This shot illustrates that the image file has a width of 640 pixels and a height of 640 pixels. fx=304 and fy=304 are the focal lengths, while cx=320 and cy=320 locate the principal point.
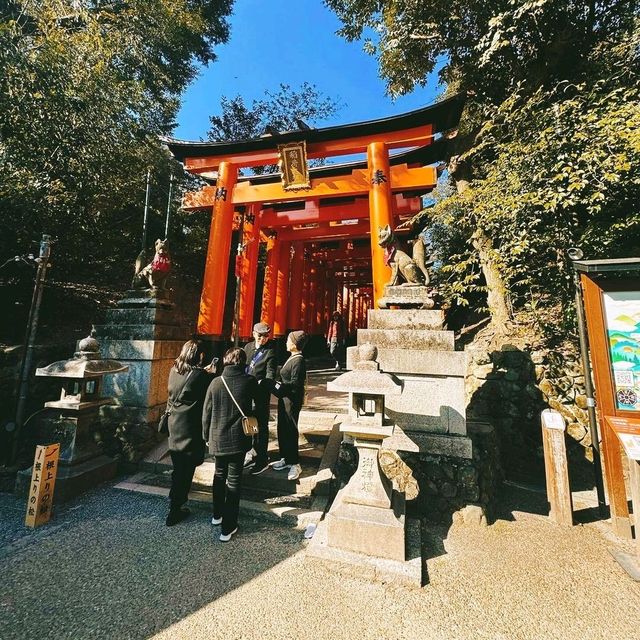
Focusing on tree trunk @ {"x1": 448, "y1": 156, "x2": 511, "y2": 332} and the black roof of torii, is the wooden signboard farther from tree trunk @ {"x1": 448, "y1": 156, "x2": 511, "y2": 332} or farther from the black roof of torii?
the black roof of torii

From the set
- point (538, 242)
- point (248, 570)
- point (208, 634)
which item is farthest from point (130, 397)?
point (538, 242)

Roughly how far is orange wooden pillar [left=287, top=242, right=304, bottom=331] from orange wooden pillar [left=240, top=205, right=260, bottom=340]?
2839 mm

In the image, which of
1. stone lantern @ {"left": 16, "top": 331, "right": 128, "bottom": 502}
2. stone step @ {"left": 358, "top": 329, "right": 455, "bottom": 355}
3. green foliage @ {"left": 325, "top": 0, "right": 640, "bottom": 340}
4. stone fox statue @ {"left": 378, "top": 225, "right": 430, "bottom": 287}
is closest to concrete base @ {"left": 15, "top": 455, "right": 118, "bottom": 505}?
stone lantern @ {"left": 16, "top": 331, "right": 128, "bottom": 502}

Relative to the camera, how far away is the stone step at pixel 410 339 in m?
3.67

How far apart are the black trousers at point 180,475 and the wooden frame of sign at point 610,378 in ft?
14.3

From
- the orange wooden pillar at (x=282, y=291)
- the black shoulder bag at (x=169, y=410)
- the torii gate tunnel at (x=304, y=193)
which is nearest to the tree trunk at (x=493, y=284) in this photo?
the torii gate tunnel at (x=304, y=193)

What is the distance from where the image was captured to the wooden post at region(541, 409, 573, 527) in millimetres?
3434

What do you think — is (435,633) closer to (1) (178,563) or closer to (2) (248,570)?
(2) (248,570)

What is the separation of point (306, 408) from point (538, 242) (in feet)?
16.2

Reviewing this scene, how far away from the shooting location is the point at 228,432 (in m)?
2.97

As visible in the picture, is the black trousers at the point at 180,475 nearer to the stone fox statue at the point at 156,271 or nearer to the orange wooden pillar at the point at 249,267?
the stone fox statue at the point at 156,271

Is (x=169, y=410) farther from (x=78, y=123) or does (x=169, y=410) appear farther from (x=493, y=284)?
(x=78, y=123)

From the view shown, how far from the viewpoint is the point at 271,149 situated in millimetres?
8641

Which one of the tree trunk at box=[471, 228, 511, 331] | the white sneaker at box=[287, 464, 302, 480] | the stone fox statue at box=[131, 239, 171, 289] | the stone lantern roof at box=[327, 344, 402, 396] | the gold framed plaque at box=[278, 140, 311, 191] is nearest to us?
the stone lantern roof at box=[327, 344, 402, 396]
